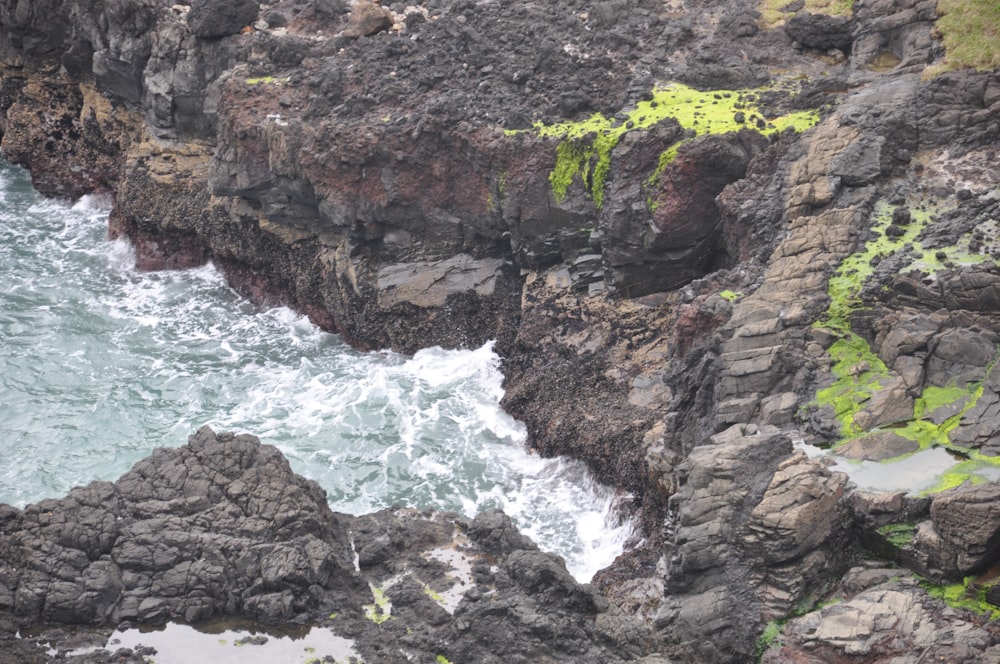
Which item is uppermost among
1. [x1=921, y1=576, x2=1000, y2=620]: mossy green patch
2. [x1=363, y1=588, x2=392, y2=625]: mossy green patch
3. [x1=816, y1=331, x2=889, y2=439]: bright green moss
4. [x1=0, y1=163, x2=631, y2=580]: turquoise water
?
[x1=816, y1=331, x2=889, y2=439]: bright green moss

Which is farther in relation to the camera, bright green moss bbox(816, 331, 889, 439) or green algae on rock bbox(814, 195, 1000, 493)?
bright green moss bbox(816, 331, 889, 439)

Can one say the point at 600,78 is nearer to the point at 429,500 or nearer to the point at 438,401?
the point at 438,401

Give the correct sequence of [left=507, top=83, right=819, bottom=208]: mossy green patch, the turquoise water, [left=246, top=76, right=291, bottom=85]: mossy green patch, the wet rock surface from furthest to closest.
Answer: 1. [left=246, top=76, right=291, bottom=85]: mossy green patch
2. [left=507, top=83, right=819, bottom=208]: mossy green patch
3. the turquoise water
4. the wet rock surface

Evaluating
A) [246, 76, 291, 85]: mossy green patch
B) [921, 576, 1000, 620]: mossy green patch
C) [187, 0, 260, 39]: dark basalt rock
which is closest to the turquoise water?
[246, 76, 291, 85]: mossy green patch

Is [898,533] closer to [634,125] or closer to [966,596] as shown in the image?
[966,596]

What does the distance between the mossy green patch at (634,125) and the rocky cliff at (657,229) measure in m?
0.11

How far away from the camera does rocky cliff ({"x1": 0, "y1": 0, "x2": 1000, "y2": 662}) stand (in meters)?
22.8

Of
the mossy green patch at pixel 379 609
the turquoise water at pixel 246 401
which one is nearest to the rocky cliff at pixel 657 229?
the turquoise water at pixel 246 401

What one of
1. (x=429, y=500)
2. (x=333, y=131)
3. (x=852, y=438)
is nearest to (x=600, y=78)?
(x=333, y=131)

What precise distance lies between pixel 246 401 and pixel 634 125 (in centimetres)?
1566

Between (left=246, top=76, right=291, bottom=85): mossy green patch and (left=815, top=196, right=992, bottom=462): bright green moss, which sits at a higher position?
(left=815, top=196, right=992, bottom=462): bright green moss

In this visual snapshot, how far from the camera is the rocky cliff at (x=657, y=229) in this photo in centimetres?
2275

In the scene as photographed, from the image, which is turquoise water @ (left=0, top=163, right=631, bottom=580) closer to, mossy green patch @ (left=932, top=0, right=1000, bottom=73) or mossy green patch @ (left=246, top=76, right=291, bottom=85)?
mossy green patch @ (left=246, top=76, right=291, bottom=85)

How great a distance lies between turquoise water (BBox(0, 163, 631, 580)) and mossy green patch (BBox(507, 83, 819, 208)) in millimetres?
6835
